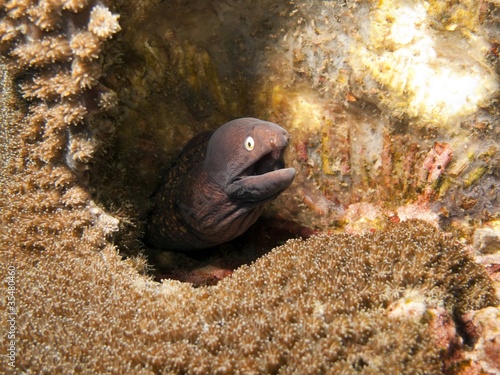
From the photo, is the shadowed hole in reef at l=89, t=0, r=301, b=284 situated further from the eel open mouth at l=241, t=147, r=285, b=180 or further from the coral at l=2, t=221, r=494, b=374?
the coral at l=2, t=221, r=494, b=374

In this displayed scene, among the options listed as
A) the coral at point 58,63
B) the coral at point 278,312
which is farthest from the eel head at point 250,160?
the coral at point 58,63

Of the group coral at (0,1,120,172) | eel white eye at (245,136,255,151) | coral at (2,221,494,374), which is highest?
coral at (0,1,120,172)

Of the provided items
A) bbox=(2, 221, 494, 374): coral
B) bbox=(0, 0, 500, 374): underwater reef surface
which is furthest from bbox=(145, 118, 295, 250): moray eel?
bbox=(2, 221, 494, 374): coral

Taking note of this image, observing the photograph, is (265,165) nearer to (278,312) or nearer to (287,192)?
(287,192)

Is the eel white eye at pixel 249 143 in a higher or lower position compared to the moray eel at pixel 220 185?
higher

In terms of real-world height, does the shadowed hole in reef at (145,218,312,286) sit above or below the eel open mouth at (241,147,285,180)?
below

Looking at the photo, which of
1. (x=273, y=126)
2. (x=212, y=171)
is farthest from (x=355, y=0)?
(x=212, y=171)

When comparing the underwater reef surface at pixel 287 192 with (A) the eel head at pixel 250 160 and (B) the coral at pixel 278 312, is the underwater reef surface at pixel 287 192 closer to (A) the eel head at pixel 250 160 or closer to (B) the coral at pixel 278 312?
(B) the coral at pixel 278 312
